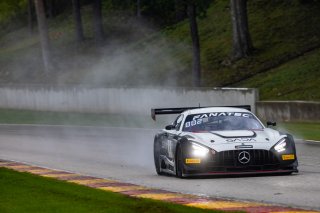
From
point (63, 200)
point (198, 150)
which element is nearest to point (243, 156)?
point (198, 150)

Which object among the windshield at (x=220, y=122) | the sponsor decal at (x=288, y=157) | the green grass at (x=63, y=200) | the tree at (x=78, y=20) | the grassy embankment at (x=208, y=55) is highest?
the tree at (x=78, y=20)

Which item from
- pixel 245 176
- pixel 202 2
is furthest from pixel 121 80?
pixel 245 176

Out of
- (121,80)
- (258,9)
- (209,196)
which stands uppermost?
(258,9)

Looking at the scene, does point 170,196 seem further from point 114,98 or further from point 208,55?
point 208,55

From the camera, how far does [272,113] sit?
35.5 metres

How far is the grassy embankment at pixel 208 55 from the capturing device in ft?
143

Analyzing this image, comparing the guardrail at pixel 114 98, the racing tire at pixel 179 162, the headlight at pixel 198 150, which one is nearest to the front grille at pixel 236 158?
the headlight at pixel 198 150

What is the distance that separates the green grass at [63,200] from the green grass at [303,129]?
15300mm

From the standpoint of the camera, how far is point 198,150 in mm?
A: 16047

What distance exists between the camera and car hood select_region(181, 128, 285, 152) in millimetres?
15898

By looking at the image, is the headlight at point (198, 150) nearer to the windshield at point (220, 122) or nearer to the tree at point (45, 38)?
the windshield at point (220, 122)

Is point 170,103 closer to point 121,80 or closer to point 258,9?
point 121,80

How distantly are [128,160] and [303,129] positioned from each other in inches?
425

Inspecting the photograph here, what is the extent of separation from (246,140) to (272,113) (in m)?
19.7
